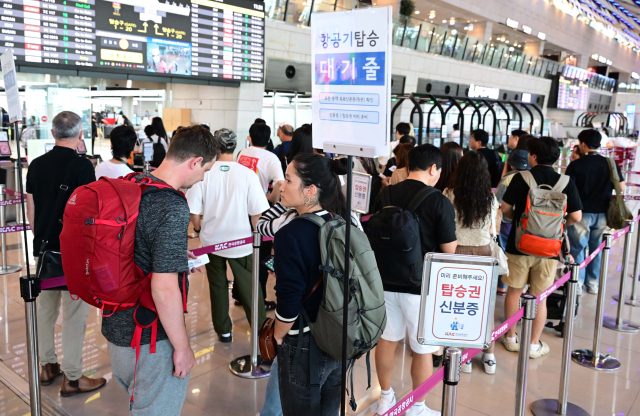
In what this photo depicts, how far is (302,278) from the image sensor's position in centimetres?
205

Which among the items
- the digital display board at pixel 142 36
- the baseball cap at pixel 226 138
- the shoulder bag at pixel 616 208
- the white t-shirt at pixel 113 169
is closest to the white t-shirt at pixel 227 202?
the baseball cap at pixel 226 138

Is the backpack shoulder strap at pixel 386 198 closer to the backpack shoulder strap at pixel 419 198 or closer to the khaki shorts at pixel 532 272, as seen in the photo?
the backpack shoulder strap at pixel 419 198

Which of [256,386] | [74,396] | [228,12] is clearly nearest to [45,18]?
[228,12]

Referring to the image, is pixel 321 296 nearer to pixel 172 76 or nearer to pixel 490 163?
pixel 490 163

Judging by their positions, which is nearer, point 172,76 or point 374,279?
point 374,279

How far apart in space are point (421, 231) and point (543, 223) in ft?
4.38

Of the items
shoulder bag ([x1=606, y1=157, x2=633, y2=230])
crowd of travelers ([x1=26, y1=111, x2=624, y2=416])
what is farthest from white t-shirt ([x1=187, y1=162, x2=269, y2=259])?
shoulder bag ([x1=606, y1=157, x2=633, y2=230])

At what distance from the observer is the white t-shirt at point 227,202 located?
3916 mm

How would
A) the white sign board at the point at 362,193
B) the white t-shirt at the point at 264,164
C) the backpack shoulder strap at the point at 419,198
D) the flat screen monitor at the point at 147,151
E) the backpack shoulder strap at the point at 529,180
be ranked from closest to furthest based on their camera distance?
the backpack shoulder strap at the point at 419,198, the backpack shoulder strap at the point at 529,180, the white sign board at the point at 362,193, the white t-shirt at the point at 264,164, the flat screen monitor at the point at 147,151

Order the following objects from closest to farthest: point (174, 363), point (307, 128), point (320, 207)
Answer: point (174, 363) → point (320, 207) → point (307, 128)

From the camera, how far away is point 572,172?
545 centimetres

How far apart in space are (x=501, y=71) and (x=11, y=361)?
2097 cm

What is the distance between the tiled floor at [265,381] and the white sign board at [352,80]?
219 cm

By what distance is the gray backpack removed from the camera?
3.83m
